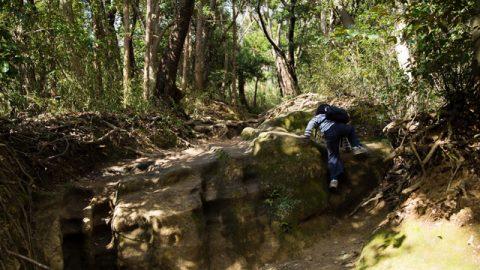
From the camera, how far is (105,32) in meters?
13.9

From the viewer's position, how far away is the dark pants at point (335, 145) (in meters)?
7.16

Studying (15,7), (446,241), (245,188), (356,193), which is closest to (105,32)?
(15,7)

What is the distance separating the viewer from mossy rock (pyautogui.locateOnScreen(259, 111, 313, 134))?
32.9 feet

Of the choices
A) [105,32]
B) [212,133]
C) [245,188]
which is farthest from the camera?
[105,32]

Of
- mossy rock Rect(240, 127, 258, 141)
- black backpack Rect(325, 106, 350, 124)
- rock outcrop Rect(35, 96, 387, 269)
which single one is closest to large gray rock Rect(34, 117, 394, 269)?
rock outcrop Rect(35, 96, 387, 269)

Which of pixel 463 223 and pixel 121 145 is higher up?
pixel 121 145

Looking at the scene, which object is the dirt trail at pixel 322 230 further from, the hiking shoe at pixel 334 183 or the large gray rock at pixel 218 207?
the hiking shoe at pixel 334 183

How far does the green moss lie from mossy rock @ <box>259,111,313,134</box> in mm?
4593

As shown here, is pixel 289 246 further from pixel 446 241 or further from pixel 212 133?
pixel 212 133

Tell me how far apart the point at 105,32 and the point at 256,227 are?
9.76 meters

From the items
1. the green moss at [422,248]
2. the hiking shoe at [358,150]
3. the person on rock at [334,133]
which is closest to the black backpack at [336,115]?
the person on rock at [334,133]

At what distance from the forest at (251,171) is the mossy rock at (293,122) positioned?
4 cm

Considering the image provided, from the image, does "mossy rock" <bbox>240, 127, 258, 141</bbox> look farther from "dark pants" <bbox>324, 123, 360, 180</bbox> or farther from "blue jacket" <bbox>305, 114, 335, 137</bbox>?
"dark pants" <bbox>324, 123, 360, 180</bbox>

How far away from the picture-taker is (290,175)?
7.25 meters
